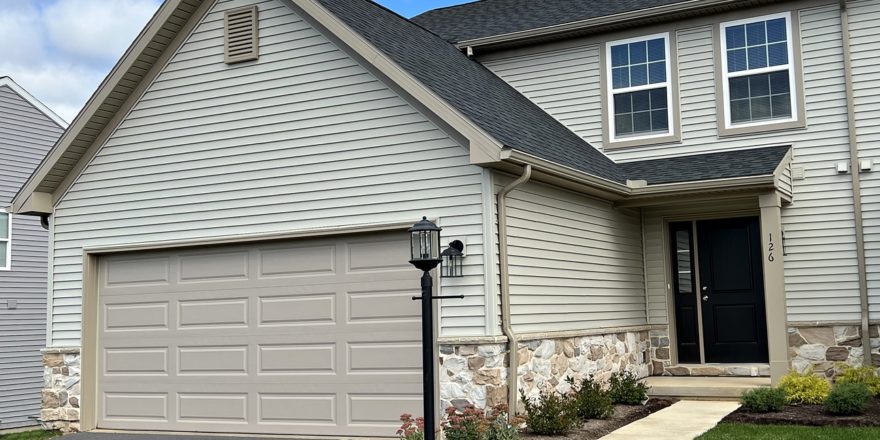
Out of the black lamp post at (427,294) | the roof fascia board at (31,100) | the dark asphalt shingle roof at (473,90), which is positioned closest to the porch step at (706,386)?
the dark asphalt shingle roof at (473,90)

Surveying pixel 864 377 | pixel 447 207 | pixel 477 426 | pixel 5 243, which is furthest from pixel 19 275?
pixel 864 377

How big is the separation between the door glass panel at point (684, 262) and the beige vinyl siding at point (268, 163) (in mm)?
5021

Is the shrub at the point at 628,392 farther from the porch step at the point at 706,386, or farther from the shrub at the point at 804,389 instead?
the shrub at the point at 804,389

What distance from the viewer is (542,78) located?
14172mm

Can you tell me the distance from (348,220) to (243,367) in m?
2.22

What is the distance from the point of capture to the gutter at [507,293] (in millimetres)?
9406

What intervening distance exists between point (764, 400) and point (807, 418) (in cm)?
56

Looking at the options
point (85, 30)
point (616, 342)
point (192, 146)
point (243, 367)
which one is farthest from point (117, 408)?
point (85, 30)

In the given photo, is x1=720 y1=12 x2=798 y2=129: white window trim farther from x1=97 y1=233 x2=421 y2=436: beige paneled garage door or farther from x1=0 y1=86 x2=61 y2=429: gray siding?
x1=0 y1=86 x2=61 y2=429: gray siding

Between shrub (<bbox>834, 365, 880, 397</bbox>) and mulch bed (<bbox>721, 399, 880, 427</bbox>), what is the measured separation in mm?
513

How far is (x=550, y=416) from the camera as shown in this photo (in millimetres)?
9312

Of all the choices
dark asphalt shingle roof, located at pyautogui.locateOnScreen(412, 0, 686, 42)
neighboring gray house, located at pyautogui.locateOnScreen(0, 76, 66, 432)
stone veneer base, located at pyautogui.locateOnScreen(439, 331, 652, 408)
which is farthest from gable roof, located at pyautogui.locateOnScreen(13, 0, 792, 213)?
neighboring gray house, located at pyautogui.locateOnScreen(0, 76, 66, 432)

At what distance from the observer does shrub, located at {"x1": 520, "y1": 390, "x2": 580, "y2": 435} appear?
30.5ft

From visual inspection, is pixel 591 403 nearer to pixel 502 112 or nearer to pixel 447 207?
pixel 447 207
